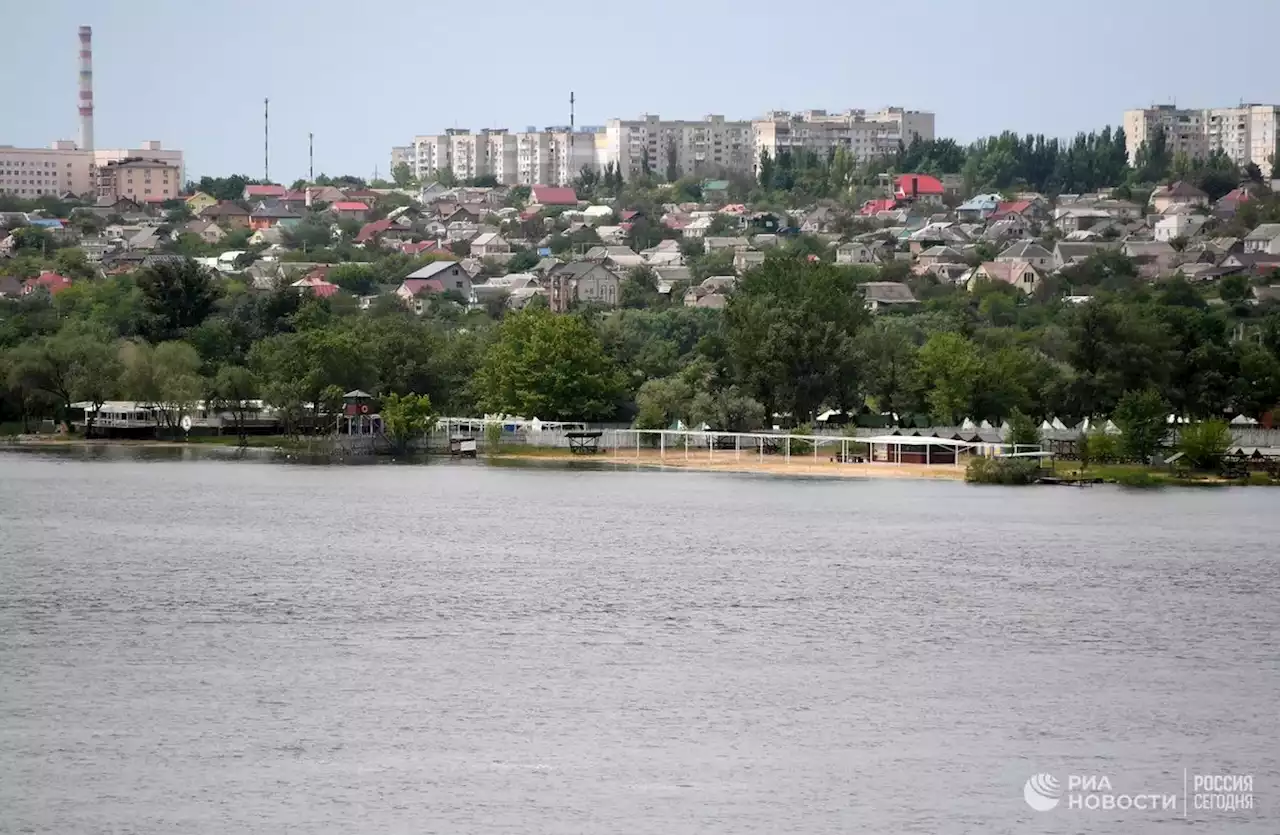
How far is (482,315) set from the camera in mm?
99750

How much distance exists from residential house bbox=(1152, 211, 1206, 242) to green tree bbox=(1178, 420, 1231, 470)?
8801cm

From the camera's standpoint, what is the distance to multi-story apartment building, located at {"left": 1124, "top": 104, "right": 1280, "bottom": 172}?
18788 cm

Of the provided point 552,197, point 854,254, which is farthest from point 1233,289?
point 552,197

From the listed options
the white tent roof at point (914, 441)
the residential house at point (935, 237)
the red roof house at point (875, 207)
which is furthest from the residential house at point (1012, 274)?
the white tent roof at point (914, 441)

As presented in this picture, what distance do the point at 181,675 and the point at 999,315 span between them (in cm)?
7429

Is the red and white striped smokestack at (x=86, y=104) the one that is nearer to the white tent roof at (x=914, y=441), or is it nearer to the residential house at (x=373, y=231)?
the residential house at (x=373, y=231)

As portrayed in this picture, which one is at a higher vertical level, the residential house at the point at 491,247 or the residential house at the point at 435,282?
the residential house at the point at 491,247

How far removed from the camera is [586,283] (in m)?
116

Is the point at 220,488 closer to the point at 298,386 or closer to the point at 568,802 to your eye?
the point at 298,386

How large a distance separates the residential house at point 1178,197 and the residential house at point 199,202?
80.4 meters

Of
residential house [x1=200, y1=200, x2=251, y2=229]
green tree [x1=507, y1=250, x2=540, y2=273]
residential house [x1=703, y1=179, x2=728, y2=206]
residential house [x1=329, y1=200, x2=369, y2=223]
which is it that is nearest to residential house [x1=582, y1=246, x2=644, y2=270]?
green tree [x1=507, y1=250, x2=540, y2=273]

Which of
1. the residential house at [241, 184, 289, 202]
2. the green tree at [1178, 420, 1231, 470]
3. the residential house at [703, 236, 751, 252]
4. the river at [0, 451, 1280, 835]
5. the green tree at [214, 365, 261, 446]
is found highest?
the residential house at [241, 184, 289, 202]

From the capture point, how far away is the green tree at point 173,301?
7538 centimetres

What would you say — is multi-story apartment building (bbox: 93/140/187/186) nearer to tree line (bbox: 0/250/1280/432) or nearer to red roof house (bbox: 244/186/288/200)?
red roof house (bbox: 244/186/288/200)
